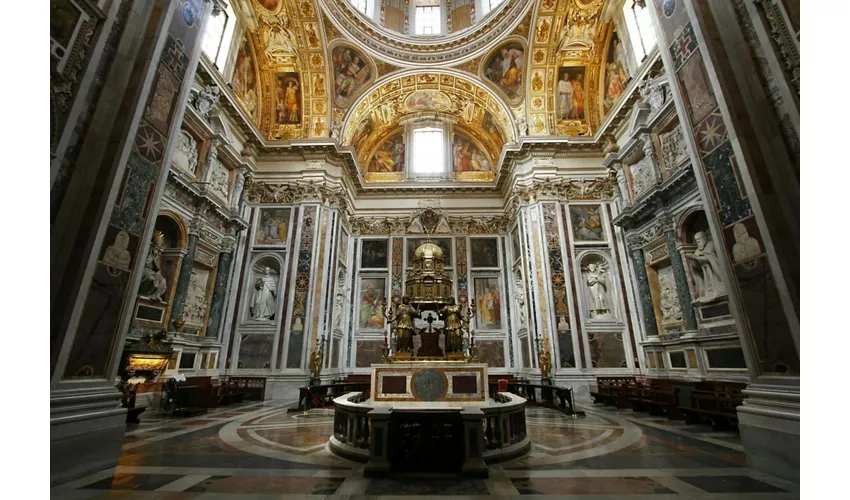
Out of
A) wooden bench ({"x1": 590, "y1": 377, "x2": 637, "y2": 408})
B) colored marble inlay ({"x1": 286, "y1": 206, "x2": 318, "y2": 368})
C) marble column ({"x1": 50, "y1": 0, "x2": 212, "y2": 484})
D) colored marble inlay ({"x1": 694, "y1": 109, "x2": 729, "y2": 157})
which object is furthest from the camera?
colored marble inlay ({"x1": 286, "y1": 206, "x2": 318, "y2": 368})

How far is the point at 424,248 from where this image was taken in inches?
420

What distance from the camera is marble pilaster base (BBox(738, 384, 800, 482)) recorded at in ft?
12.7

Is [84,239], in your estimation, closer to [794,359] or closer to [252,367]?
[794,359]

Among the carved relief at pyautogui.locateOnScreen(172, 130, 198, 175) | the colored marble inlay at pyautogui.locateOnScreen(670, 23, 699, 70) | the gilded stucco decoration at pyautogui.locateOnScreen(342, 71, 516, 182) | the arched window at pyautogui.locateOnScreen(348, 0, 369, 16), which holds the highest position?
the arched window at pyautogui.locateOnScreen(348, 0, 369, 16)

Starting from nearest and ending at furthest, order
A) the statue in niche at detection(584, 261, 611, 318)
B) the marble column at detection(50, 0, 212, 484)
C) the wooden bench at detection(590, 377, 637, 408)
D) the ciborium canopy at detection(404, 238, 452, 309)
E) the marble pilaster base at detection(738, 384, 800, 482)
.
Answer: the marble pilaster base at detection(738, 384, 800, 482) < the marble column at detection(50, 0, 212, 484) < the ciborium canopy at detection(404, 238, 452, 309) < the wooden bench at detection(590, 377, 637, 408) < the statue in niche at detection(584, 261, 611, 318)

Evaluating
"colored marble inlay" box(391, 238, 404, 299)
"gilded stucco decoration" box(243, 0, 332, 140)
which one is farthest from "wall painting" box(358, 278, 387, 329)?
"gilded stucco decoration" box(243, 0, 332, 140)

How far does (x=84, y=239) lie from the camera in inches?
177

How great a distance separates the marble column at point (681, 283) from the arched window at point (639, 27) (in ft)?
22.0

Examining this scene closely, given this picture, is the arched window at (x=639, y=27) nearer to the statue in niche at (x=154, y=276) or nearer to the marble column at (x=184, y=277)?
the marble column at (x=184, y=277)

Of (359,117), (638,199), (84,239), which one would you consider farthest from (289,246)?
(638,199)

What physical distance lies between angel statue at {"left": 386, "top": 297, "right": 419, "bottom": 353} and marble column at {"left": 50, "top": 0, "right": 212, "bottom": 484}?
4939 millimetres

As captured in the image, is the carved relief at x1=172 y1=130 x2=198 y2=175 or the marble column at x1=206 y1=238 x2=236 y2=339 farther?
the marble column at x1=206 y1=238 x2=236 y2=339

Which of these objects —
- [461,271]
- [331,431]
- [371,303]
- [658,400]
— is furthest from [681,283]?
[371,303]

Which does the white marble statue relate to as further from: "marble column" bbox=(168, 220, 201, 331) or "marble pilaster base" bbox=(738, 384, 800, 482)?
"marble column" bbox=(168, 220, 201, 331)
